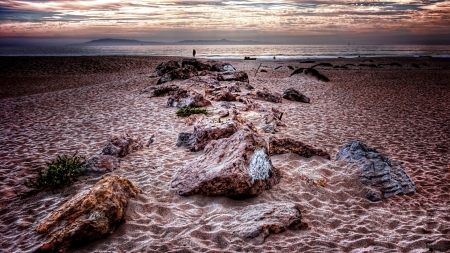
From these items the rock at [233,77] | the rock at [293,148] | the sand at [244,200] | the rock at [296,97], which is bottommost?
the sand at [244,200]

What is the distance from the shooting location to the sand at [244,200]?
175 inches

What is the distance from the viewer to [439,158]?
26.7 ft

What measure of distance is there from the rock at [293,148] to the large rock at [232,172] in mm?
1280

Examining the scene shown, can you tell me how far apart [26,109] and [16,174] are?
31.0ft

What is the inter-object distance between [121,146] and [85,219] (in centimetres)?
379

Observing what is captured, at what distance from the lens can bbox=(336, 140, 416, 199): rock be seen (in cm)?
601

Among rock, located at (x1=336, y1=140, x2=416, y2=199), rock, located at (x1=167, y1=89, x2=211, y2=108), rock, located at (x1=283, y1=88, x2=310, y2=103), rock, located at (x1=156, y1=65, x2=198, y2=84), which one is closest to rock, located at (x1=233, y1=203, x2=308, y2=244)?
rock, located at (x1=336, y1=140, x2=416, y2=199)

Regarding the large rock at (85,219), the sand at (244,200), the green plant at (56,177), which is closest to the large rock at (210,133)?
the sand at (244,200)

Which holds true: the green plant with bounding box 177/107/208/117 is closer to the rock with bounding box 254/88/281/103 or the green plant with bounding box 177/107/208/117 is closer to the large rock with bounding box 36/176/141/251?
the rock with bounding box 254/88/281/103

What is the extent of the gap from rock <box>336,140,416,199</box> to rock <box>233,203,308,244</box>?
2.34 m

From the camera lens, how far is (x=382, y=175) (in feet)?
20.6

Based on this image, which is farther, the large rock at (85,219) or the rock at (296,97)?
the rock at (296,97)

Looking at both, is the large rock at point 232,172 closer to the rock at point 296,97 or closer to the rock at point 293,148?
the rock at point 293,148

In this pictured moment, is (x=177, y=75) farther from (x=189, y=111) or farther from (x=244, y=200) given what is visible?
(x=244, y=200)
